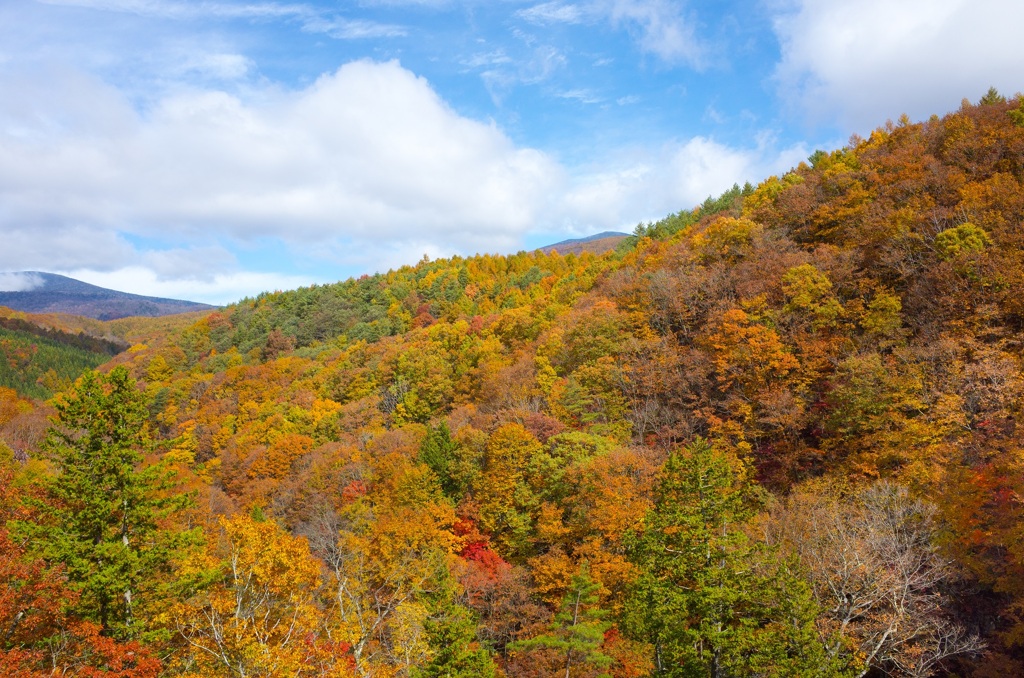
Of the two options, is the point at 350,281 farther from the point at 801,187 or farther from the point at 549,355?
the point at 801,187

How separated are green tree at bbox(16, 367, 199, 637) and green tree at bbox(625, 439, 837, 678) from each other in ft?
56.0

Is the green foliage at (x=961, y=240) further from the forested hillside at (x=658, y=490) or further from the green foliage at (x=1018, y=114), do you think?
the green foliage at (x=1018, y=114)

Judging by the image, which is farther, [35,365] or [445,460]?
[35,365]

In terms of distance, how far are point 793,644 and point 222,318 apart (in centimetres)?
17516

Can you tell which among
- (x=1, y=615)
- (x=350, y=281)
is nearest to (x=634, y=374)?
(x=1, y=615)

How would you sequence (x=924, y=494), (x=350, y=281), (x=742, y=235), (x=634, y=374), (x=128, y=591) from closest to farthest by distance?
(x=128, y=591), (x=924, y=494), (x=634, y=374), (x=742, y=235), (x=350, y=281)

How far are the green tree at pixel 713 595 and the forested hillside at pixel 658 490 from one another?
0.12m

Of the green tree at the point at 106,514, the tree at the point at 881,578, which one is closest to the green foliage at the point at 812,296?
the tree at the point at 881,578

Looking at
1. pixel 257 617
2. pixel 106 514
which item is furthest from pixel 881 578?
pixel 106 514

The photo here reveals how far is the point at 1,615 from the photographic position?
1220 centimetres

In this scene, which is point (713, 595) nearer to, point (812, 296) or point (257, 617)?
point (257, 617)

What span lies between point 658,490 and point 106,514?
2036cm

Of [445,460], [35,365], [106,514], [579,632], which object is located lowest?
[579,632]

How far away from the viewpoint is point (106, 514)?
18.8 meters
